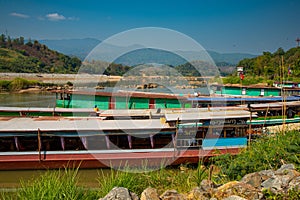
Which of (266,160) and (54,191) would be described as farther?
(266,160)

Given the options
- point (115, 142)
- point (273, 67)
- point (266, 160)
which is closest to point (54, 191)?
point (266, 160)

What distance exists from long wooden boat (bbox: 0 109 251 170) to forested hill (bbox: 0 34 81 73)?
64.1 meters

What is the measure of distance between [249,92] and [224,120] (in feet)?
45.4

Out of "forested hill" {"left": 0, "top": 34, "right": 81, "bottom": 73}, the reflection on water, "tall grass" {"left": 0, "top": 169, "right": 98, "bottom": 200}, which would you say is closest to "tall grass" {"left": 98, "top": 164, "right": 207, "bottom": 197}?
"tall grass" {"left": 0, "top": 169, "right": 98, "bottom": 200}

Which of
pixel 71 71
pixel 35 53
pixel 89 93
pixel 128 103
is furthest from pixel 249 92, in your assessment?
pixel 35 53

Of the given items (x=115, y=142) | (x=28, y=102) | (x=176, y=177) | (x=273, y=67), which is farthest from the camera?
(x=273, y=67)

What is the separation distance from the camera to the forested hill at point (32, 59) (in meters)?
70.4

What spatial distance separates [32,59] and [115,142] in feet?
259

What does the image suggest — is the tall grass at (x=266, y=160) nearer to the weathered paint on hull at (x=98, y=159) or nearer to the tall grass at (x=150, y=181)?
the tall grass at (x=150, y=181)

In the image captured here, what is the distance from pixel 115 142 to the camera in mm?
9422

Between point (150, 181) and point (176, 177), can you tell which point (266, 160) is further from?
point (150, 181)

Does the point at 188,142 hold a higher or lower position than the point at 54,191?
lower

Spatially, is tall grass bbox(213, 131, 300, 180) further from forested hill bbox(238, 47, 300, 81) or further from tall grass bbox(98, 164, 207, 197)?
forested hill bbox(238, 47, 300, 81)

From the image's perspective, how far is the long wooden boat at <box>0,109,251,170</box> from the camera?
876cm
